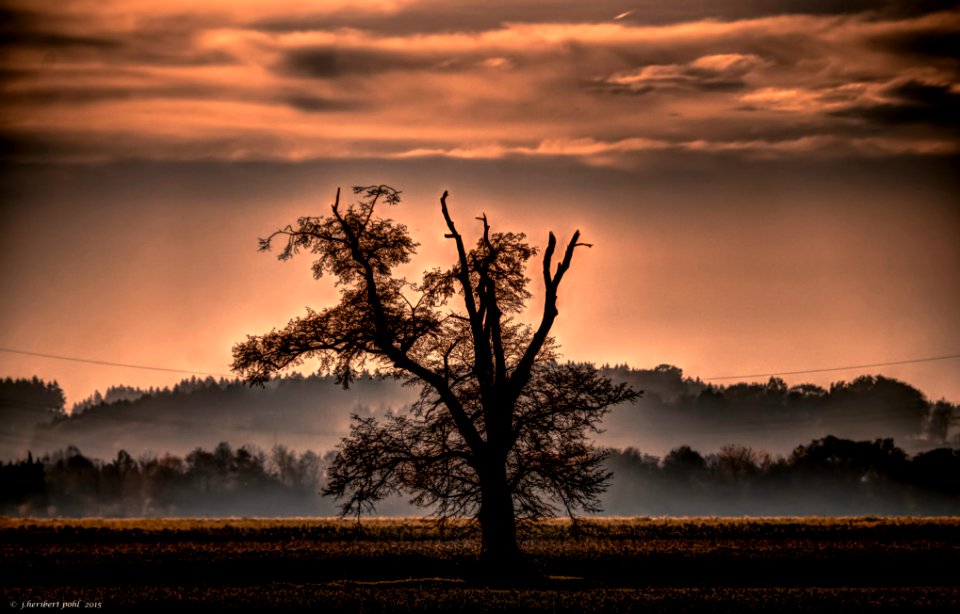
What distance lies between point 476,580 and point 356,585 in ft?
14.1

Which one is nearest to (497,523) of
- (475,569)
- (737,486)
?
(475,569)

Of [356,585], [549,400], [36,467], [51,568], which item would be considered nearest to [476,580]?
[356,585]

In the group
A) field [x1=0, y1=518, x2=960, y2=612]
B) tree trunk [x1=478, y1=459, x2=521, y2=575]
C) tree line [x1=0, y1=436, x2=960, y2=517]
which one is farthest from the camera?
tree line [x1=0, y1=436, x2=960, y2=517]

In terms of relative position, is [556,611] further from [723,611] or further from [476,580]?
[476,580]

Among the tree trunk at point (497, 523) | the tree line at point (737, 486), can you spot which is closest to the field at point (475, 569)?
the tree trunk at point (497, 523)

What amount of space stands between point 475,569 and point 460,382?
702cm

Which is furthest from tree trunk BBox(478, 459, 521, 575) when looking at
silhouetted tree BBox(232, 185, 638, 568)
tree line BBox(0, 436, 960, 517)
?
tree line BBox(0, 436, 960, 517)

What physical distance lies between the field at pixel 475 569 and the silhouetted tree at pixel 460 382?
2868mm

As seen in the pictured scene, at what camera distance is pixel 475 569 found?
51562mm

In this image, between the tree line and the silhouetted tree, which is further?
the tree line

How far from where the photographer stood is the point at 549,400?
52.0m

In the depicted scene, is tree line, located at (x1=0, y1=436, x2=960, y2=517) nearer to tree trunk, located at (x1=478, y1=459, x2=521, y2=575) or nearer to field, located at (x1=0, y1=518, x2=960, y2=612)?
field, located at (x1=0, y1=518, x2=960, y2=612)

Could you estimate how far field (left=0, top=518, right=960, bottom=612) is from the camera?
4056 centimetres

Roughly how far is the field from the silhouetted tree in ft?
9.41
